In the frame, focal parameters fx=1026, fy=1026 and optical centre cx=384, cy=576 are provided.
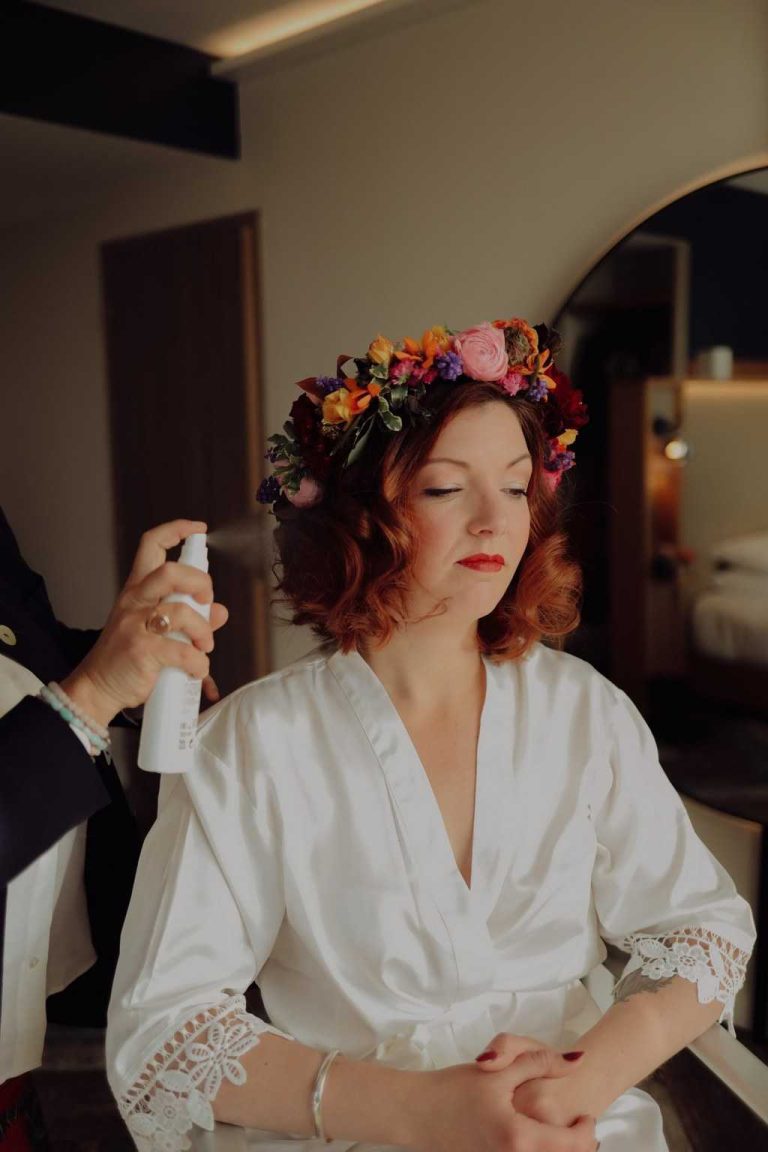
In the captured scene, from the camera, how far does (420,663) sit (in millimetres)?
1316

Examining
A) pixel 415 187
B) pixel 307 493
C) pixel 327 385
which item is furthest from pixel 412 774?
pixel 415 187

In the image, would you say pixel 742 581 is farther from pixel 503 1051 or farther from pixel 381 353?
pixel 503 1051

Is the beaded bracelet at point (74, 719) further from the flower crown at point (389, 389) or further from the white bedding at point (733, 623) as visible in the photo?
the white bedding at point (733, 623)

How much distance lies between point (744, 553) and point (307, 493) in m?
0.96

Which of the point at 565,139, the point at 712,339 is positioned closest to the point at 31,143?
the point at 565,139

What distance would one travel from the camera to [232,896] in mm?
1161

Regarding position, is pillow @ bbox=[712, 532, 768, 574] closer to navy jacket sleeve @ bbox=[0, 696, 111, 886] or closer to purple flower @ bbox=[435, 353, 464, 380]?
purple flower @ bbox=[435, 353, 464, 380]

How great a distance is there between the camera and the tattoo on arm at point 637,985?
1225mm

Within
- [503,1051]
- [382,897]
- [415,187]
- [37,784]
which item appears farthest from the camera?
[415,187]

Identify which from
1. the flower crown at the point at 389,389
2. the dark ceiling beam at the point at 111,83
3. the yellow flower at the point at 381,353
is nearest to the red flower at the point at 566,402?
the flower crown at the point at 389,389

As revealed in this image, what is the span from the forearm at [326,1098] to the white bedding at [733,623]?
1.09 metres

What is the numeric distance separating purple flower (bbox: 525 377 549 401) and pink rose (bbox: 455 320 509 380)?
70mm

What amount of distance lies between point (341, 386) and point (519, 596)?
37cm

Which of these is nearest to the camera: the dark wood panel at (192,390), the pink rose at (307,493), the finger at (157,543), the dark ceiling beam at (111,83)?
the finger at (157,543)
